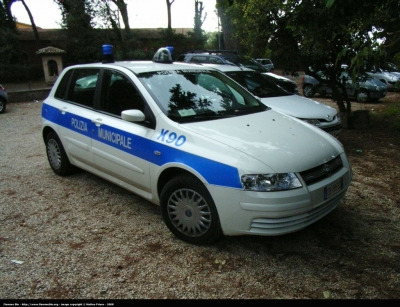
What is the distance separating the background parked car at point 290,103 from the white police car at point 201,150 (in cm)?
200

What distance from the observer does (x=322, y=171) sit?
125 inches

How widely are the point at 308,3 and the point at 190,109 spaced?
1.63m

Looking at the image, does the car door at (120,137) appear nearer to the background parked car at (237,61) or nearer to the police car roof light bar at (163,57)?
the police car roof light bar at (163,57)

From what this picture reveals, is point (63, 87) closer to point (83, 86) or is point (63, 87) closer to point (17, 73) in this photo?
point (83, 86)

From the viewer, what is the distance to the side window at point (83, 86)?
4.45 meters

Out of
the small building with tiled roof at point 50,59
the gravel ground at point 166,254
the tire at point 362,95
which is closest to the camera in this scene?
the gravel ground at point 166,254

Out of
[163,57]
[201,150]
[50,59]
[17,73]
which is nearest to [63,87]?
[163,57]

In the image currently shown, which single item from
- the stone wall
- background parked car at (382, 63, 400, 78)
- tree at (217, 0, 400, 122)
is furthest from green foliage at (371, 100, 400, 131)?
the stone wall

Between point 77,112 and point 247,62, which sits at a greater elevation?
point 247,62

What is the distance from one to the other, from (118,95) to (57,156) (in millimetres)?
1830

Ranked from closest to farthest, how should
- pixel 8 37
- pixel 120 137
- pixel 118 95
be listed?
pixel 120 137
pixel 118 95
pixel 8 37

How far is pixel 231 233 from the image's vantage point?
307cm

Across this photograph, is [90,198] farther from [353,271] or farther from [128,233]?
[353,271]

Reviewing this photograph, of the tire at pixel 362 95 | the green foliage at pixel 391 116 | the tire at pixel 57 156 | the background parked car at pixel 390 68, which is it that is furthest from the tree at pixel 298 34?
the tire at pixel 362 95
